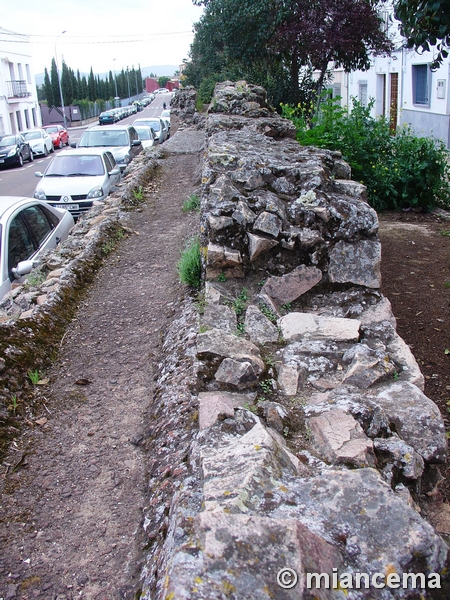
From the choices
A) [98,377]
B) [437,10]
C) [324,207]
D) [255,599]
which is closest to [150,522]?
[255,599]

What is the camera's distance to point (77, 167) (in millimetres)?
12281

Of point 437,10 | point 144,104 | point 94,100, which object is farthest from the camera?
point 144,104

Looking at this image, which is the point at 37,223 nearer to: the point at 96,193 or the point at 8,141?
the point at 96,193

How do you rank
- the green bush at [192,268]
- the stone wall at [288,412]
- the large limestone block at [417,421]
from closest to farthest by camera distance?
the stone wall at [288,412]
the large limestone block at [417,421]
the green bush at [192,268]

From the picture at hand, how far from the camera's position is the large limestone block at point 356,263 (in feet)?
11.5

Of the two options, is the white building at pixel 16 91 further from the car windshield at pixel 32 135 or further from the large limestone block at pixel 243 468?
the large limestone block at pixel 243 468

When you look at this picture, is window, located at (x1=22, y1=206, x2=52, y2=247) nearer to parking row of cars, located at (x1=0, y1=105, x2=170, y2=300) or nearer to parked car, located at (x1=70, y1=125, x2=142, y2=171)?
parking row of cars, located at (x1=0, y1=105, x2=170, y2=300)

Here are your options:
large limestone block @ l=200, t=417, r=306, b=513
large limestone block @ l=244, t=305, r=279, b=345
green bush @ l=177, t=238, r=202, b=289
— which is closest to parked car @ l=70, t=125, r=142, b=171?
green bush @ l=177, t=238, r=202, b=289

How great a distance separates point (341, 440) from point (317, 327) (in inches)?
40.2

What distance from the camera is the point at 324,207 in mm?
Result: 3705

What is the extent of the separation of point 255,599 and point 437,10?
5.10m

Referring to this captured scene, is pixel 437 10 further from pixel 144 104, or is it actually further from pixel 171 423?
pixel 144 104

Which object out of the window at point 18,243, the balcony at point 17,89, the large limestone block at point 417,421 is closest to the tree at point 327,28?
the window at point 18,243

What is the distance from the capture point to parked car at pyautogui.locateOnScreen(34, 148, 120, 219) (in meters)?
11.3
